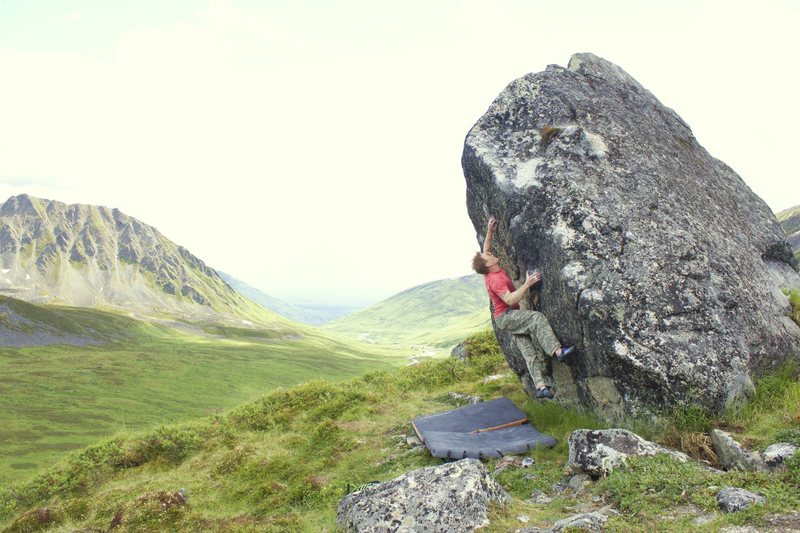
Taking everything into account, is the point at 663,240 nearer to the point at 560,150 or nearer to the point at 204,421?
the point at 560,150

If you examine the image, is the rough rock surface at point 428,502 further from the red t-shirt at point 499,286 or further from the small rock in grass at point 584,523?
the red t-shirt at point 499,286

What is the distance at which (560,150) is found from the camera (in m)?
16.6

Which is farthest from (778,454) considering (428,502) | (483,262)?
(483,262)

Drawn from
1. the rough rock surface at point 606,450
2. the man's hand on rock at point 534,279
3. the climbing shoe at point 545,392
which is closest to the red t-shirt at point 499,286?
the man's hand on rock at point 534,279

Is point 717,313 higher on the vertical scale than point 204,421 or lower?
higher

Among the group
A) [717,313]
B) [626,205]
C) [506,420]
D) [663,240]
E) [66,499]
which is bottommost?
[66,499]

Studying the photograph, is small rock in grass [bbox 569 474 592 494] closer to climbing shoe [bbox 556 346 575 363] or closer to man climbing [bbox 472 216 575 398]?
climbing shoe [bbox 556 346 575 363]

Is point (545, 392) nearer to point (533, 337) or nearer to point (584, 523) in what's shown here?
point (533, 337)

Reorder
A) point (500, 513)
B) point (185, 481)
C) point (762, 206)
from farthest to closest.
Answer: point (762, 206)
point (185, 481)
point (500, 513)

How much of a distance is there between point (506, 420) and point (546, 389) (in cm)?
218

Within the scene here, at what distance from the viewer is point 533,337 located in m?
16.2

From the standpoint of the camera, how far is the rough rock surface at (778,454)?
961 centimetres

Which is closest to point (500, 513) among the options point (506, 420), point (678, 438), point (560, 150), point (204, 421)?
point (678, 438)

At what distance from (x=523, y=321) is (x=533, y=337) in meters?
0.59
